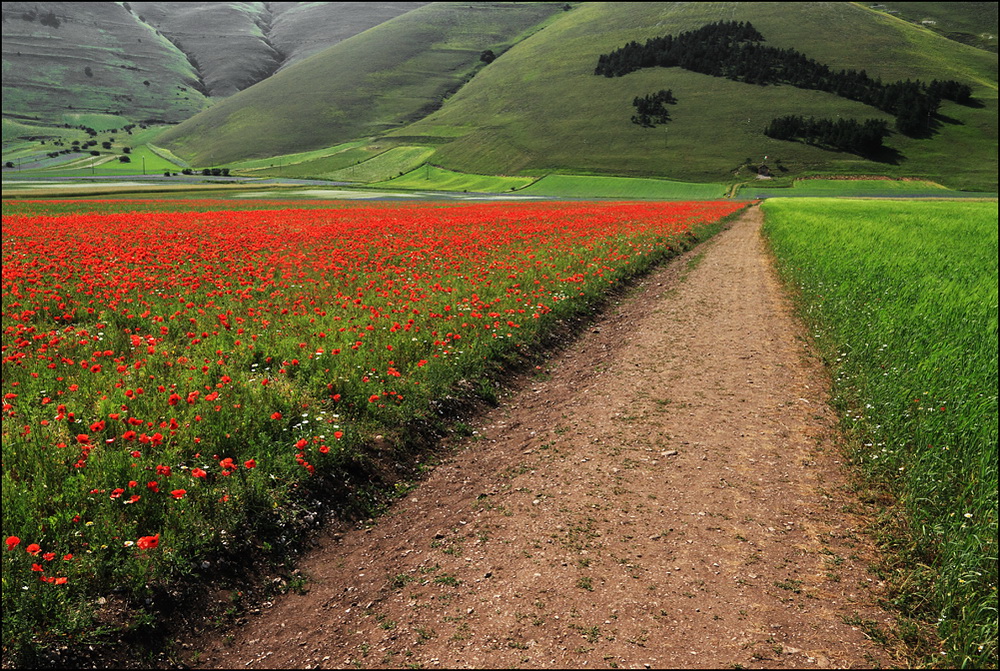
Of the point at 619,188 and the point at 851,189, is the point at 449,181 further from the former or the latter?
the point at 851,189

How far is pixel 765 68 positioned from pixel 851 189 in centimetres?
7094

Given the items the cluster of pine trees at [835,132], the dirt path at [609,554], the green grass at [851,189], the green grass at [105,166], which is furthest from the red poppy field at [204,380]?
the green grass at [105,166]

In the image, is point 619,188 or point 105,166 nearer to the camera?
point 619,188

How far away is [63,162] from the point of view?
177000mm

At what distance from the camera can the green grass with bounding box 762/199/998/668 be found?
12.9 feet

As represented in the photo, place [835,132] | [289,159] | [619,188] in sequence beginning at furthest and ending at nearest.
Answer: [289,159], [835,132], [619,188]

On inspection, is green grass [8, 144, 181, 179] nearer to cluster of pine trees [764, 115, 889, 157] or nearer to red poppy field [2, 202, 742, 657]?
red poppy field [2, 202, 742, 657]

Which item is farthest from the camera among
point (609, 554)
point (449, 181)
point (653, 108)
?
point (653, 108)

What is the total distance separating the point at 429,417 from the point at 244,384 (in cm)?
262

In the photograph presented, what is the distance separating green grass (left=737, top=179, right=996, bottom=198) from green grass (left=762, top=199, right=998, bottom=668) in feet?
317

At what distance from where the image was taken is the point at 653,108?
147250 millimetres

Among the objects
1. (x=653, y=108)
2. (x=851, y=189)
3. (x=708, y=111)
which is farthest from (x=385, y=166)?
(x=851, y=189)

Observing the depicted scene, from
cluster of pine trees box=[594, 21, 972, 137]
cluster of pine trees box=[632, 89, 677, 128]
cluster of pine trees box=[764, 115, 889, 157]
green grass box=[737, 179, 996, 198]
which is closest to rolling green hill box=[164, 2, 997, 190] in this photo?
cluster of pine trees box=[632, 89, 677, 128]

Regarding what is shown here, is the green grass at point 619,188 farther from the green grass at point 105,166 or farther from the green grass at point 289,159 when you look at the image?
the green grass at point 105,166
